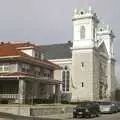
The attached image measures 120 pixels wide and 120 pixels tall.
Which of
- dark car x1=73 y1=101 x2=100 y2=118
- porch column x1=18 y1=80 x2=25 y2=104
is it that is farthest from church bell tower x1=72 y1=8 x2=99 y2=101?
dark car x1=73 y1=101 x2=100 y2=118

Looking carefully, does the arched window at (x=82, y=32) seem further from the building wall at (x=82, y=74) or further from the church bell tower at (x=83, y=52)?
the building wall at (x=82, y=74)

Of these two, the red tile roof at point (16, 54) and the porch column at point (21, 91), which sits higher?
the red tile roof at point (16, 54)

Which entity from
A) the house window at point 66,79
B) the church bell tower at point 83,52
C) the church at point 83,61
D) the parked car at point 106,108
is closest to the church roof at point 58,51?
the church at point 83,61

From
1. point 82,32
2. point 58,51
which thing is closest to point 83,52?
point 82,32

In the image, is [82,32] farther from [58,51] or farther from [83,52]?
[58,51]

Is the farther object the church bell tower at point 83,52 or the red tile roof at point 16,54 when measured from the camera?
the church bell tower at point 83,52

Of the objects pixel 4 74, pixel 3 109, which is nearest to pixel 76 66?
pixel 4 74

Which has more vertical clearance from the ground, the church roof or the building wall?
the church roof

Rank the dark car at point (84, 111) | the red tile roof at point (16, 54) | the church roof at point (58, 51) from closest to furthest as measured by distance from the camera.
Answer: the dark car at point (84, 111) → the red tile roof at point (16, 54) → the church roof at point (58, 51)

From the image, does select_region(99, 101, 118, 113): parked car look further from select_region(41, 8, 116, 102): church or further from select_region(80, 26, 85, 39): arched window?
select_region(80, 26, 85, 39): arched window

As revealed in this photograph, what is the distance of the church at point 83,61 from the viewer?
3472 inches

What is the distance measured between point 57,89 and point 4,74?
14.1 metres

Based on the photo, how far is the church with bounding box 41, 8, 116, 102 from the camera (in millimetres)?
88188

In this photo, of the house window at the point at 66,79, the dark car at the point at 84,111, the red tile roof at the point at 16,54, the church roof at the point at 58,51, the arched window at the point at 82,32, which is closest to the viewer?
the dark car at the point at 84,111
